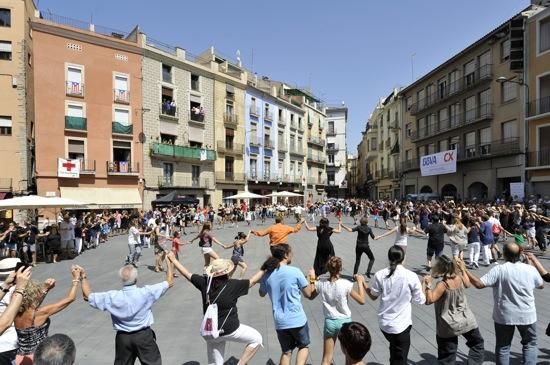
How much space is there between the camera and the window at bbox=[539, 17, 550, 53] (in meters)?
22.8

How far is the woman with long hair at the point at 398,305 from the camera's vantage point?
3.84 m

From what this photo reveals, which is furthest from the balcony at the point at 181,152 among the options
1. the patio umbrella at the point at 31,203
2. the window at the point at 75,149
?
the patio umbrella at the point at 31,203

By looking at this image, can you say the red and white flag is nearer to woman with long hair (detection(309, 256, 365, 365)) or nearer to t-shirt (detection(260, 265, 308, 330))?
t-shirt (detection(260, 265, 308, 330))

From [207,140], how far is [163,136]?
4775mm

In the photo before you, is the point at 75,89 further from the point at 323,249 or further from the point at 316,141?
Answer: the point at 316,141

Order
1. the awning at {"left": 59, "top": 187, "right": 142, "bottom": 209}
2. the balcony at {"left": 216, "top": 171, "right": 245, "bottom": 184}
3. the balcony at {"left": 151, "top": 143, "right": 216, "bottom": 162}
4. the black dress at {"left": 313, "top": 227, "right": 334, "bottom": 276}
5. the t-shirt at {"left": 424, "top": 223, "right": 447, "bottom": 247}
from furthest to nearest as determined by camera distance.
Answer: the balcony at {"left": 216, "top": 171, "right": 245, "bottom": 184}, the balcony at {"left": 151, "top": 143, "right": 216, "bottom": 162}, the awning at {"left": 59, "top": 187, "right": 142, "bottom": 209}, the t-shirt at {"left": 424, "top": 223, "right": 447, "bottom": 247}, the black dress at {"left": 313, "top": 227, "right": 334, "bottom": 276}

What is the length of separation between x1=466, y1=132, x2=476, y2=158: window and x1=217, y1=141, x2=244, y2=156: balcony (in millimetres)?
20811

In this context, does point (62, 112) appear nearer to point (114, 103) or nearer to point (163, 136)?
point (114, 103)

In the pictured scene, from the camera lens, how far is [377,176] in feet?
168

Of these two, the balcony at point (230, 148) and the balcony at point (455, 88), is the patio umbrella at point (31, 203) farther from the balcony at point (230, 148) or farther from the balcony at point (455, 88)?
the balcony at point (455, 88)

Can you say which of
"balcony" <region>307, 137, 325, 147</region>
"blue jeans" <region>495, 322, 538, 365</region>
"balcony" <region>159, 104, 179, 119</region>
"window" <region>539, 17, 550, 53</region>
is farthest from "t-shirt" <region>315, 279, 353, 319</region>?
"balcony" <region>307, 137, 325, 147</region>

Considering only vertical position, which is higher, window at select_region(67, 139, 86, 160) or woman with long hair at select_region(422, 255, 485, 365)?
window at select_region(67, 139, 86, 160)

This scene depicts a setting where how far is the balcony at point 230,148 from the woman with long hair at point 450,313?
33.6 meters

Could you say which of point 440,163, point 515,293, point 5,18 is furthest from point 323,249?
point 5,18
